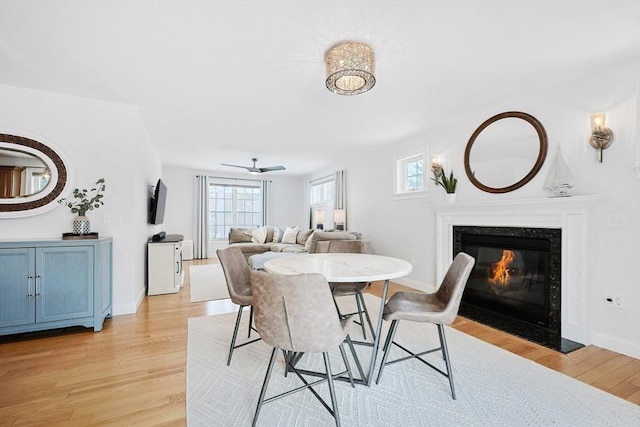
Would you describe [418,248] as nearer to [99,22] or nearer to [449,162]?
[449,162]

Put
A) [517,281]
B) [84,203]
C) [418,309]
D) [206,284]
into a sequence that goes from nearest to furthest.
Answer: [418,309] < [84,203] < [517,281] < [206,284]

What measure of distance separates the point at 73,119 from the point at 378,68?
3167 mm

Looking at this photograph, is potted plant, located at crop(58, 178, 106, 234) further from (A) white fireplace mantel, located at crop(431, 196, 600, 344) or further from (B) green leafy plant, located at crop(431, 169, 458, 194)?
(A) white fireplace mantel, located at crop(431, 196, 600, 344)

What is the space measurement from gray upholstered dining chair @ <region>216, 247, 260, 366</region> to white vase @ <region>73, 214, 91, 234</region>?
70.2 inches

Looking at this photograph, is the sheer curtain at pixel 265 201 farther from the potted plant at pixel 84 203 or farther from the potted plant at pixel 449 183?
the potted plant at pixel 449 183

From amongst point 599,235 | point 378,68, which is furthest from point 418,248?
point 378,68

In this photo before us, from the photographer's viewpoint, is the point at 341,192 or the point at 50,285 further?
the point at 341,192

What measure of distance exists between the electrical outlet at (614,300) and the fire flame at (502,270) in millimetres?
816

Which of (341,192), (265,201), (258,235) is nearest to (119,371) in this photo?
(258,235)

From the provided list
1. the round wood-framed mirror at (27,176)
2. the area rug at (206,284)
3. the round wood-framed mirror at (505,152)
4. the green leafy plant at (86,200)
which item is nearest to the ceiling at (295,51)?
the round wood-framed mirror at (505,152)

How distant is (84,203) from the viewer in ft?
9.85

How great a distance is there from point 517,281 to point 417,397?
209cm

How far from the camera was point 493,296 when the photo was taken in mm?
3369

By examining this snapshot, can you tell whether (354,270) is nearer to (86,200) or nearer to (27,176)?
(86,200)
